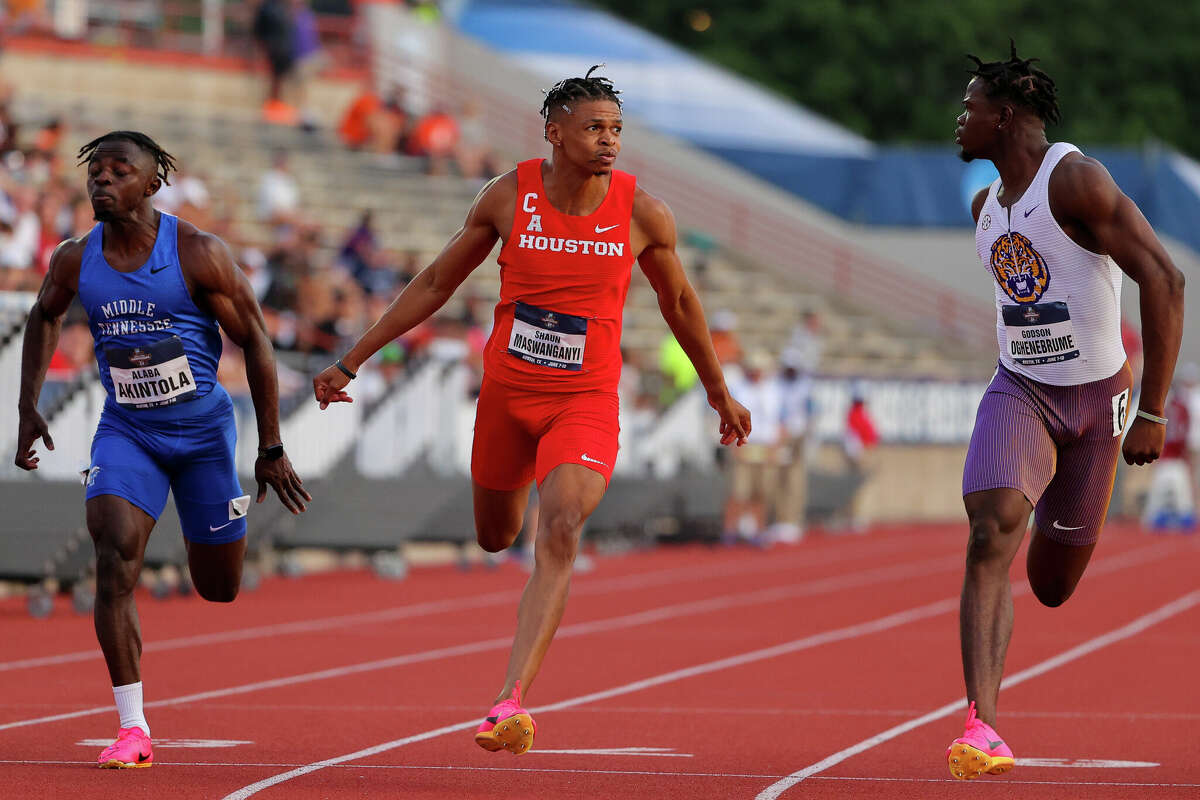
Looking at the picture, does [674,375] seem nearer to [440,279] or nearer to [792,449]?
[792,449]

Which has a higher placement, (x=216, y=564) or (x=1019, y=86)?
(x=1019, y=86)

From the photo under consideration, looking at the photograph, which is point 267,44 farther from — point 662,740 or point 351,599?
point 662,740

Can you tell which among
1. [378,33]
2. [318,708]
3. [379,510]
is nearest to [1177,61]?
[378,33]

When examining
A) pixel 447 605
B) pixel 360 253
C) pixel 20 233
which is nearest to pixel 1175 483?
pixel 360 253

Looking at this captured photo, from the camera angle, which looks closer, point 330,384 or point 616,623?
point 330,384

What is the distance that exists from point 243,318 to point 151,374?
37cm

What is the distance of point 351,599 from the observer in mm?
16219

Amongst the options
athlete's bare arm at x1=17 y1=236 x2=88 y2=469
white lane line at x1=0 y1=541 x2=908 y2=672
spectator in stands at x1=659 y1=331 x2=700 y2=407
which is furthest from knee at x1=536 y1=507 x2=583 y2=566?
spectator in stands at x1=659 y1=331 x2=700 y2=407

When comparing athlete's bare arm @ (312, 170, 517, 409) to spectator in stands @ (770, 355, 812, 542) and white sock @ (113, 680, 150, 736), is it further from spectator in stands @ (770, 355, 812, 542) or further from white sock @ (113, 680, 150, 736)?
spectator in stands @ (770, 355, 812, 542)

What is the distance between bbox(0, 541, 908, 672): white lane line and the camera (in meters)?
12.0

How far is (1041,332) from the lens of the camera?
24.1 feet

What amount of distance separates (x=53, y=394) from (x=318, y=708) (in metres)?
5.56

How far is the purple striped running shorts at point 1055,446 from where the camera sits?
23.9 ft

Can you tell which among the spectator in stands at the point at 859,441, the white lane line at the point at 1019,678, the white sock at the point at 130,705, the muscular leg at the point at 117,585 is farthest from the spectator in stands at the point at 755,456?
the white sock at the point at 130,705
